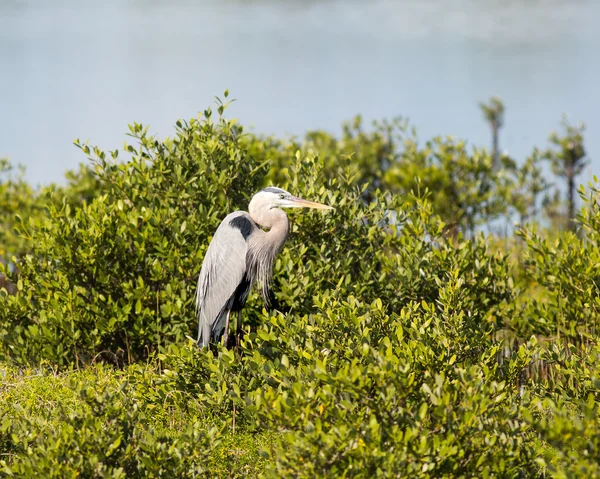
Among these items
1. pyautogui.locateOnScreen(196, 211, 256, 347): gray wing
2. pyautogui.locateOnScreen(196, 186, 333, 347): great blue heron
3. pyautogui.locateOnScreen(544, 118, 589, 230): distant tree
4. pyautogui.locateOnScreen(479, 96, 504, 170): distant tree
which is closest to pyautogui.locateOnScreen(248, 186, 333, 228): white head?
pyautogui.locateOnScreen(196, 186, 333, 347): great blue heron

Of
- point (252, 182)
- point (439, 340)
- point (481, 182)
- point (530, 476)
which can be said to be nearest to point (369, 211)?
point (252, 182)

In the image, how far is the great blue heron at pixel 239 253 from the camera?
7.29 m

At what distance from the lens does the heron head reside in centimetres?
719

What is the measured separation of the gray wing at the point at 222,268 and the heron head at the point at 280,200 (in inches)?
10.6

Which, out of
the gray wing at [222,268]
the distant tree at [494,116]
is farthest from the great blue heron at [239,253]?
the distant tree at [494,116]

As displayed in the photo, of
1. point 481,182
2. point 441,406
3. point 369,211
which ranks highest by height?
point 481,182

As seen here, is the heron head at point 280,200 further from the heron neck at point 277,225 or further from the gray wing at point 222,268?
the gray wing at point 222,268

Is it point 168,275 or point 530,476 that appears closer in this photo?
point 530,476

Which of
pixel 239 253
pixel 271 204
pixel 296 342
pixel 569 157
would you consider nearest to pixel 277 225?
pixel 271 204

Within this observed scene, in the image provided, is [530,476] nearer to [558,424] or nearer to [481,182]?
[558,424]

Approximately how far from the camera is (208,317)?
24.5ft

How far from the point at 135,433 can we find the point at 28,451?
0.69 metres

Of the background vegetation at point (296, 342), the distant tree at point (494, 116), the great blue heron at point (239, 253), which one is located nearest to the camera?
the background vegetation at point (296, 342)

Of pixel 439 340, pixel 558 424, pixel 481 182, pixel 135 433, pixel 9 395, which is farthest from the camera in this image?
pixel 481 182
